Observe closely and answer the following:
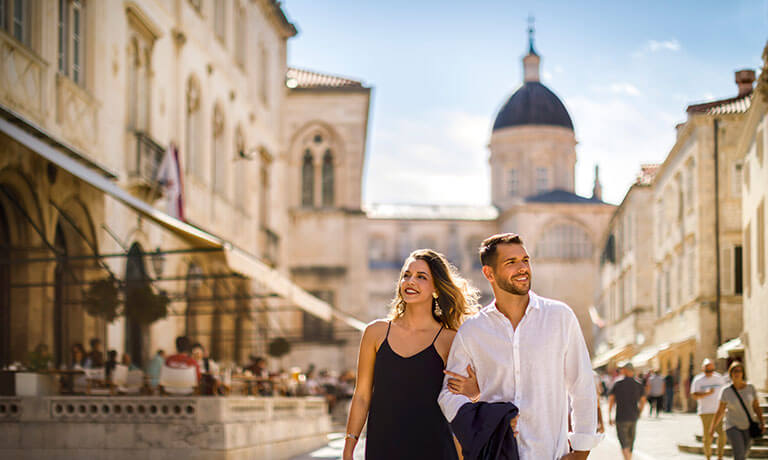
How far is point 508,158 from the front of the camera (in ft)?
327

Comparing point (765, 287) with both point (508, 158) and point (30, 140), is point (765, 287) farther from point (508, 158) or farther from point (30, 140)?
point (508, 158)

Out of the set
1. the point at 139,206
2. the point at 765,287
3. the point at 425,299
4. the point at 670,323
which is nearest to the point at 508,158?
the point at 670,323

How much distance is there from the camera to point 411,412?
6.16 m

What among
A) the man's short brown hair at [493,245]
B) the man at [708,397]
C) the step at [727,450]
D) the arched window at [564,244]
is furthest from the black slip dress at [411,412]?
the arched window at [564,244]

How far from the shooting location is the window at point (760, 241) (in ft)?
81.6

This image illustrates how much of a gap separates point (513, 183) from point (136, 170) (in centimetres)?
7793

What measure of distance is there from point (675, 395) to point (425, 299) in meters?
39.7

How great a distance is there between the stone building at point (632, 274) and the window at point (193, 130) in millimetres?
22861

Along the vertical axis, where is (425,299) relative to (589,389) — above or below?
above

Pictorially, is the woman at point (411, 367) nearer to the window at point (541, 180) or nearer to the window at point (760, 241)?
the window at point (760, 241)

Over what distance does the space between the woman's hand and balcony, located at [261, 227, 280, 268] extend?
33.0 m

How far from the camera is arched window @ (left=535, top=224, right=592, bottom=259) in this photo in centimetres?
9100

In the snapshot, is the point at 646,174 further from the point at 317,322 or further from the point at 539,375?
the point at 539,375

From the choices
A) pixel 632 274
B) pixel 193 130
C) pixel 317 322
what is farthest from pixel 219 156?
pixel 632 274
